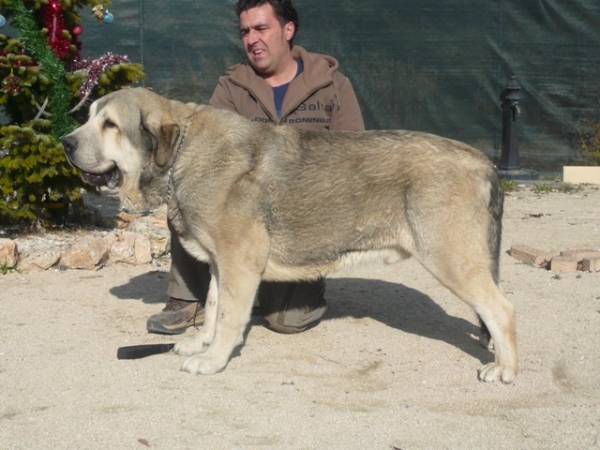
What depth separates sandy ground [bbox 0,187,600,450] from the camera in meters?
4.36

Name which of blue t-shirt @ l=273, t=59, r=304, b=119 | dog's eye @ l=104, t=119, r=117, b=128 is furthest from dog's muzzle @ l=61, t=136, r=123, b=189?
blue t-shirt @ l=273, t=59, r=304, b=119

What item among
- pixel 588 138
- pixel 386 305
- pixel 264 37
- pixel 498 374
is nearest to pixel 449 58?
pixel 588 138

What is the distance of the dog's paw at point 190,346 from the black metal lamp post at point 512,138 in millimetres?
7265

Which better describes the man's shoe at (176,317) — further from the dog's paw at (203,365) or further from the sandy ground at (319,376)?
the dog's paw at (203,365)

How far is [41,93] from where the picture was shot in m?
8.02

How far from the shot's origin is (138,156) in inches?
203

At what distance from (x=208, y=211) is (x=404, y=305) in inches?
84.4

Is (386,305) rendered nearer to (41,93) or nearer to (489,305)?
(489,305)

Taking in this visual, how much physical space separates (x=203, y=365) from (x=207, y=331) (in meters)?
0.51

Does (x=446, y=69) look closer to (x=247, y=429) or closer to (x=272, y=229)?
(x=272, y=229)

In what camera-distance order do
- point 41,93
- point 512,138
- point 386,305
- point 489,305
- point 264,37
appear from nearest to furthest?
point 489,305 → point 264,37 → point 386,305 → point 41,93 → point 512,138

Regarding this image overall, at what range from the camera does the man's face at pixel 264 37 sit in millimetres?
6047

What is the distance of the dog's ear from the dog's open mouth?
245 mm

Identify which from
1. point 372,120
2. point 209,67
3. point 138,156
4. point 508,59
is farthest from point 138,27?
point 138,156
